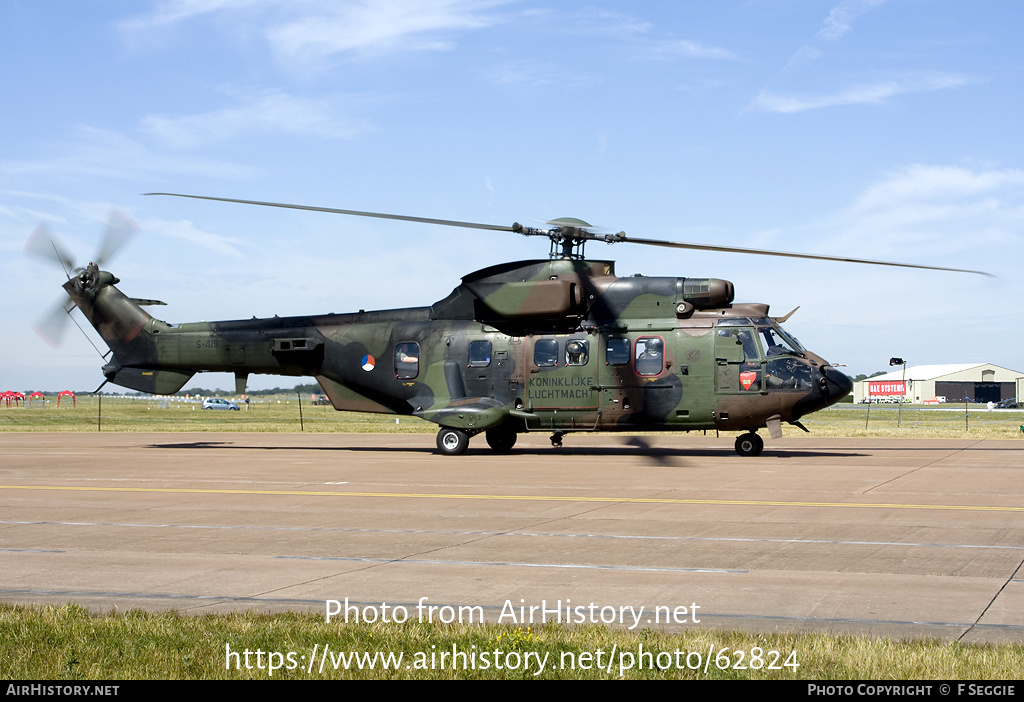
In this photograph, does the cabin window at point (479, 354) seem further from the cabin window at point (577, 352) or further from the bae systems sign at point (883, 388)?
the bae systems sign at point (883, 388)

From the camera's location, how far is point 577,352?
924 inches

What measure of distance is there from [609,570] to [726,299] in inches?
585

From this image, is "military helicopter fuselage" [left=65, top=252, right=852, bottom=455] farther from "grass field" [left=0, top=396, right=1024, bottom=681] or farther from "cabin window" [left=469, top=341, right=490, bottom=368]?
"grass field" [left=0, top=396, right=1024, bottom=681]

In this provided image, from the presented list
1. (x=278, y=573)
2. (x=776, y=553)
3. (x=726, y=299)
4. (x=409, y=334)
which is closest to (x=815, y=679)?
(x=776, y=553)

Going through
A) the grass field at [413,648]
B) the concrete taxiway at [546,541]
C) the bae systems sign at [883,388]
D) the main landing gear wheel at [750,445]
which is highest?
the bae systems sign at [883,388]

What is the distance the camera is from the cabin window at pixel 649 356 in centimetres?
2289

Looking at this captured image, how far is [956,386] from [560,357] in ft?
448

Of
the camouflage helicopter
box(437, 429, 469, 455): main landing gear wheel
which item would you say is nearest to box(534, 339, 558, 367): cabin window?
the camouflage helicopter

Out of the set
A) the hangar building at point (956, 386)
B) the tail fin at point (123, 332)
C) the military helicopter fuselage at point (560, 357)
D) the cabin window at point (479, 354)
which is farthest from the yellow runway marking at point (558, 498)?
the hangar building at point (956, 386)

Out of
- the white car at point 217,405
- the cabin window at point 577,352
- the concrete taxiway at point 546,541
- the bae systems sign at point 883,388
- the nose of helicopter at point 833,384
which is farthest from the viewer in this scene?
the bae systems sign at point 883,388

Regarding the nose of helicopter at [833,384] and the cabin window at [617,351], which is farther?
the cabin window at [617,351]

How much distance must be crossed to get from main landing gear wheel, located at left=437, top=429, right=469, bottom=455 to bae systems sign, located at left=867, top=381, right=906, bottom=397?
128m

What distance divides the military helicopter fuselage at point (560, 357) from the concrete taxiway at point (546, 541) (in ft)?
7.23

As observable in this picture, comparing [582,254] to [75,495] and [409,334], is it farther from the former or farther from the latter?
[75,495]
